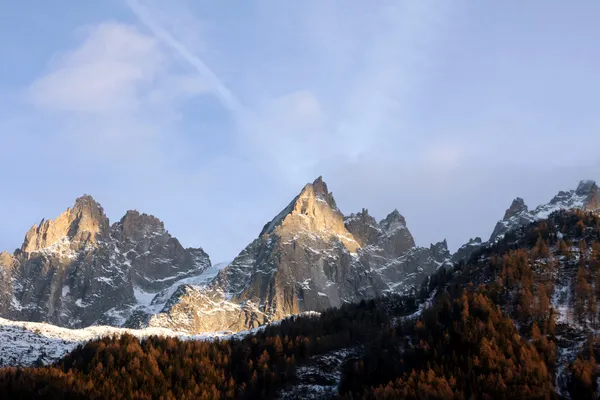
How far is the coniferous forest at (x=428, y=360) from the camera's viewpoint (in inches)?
5620

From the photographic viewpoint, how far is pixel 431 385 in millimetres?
140625

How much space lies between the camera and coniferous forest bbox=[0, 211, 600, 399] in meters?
143

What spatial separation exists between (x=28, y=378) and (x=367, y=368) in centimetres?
7846

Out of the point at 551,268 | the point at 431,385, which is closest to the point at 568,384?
the point at 431,385

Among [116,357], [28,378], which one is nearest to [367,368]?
[116,357]

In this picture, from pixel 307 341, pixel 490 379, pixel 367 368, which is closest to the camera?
pixel 490 379

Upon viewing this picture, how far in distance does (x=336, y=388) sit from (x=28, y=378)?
7133cm

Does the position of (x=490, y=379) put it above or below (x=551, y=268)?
below

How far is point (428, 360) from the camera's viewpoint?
15838 centimetres

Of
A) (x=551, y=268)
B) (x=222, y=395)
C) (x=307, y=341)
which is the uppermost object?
(x=551, y=268)

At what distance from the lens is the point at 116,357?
182 meters

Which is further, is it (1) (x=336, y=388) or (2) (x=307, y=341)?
(2) (x=307, y=341)

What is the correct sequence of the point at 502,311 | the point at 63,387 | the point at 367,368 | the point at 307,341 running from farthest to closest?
1. the point at 307,341
2. the point at 502,311
3. the point at 367,368
4. the point at 63,387

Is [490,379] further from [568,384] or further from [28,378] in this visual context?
[28,378]
